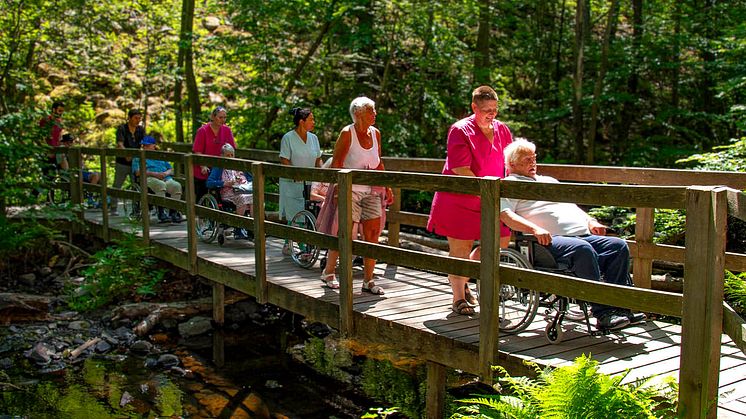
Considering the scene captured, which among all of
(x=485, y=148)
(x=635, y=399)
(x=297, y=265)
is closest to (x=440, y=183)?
(x=485, y=148)

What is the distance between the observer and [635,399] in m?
3.78

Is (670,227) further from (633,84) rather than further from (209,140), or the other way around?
(633,84)

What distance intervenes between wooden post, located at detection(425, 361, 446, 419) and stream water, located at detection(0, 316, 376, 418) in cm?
133

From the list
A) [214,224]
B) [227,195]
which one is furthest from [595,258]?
[214,224]

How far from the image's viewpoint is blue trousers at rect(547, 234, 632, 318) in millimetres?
5180

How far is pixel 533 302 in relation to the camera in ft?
17.4

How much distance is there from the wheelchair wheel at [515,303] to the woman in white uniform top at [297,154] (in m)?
3.42

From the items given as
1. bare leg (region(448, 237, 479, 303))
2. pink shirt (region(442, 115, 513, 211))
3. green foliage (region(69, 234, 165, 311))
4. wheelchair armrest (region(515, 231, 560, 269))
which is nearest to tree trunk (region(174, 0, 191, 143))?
green foliage (region(69, 234, 165, 311))

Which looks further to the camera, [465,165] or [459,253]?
[459,253]

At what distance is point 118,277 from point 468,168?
6.23 m

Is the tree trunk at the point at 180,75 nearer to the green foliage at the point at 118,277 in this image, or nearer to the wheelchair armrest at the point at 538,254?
the green foliage at the point at 118,277

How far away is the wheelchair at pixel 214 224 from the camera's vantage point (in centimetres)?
993

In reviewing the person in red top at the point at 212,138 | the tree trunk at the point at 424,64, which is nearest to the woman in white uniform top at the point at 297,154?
the person in red top at the point at 212,138

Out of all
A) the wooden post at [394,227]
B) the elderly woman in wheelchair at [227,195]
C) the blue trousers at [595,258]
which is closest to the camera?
the blue trousers at [595,258]
